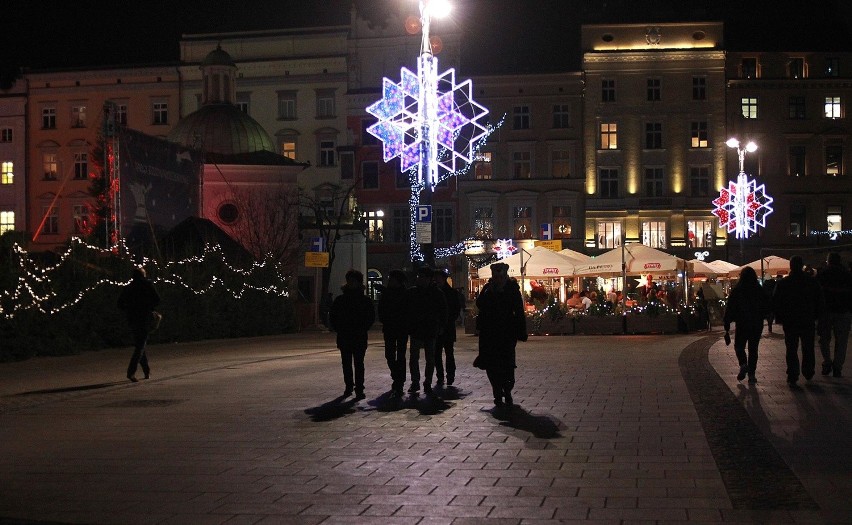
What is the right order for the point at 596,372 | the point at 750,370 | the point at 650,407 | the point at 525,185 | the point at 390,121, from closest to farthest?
the point at 650,407
the point at 750,370
the point at 596,372
the point at 390,121
the point at 525,185

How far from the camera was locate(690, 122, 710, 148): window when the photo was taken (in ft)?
237

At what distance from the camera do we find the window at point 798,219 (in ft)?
236

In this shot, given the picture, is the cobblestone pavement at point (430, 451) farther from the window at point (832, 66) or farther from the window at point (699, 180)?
the window at point (832, 66)

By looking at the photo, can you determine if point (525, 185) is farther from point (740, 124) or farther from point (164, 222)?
point (164, 222)

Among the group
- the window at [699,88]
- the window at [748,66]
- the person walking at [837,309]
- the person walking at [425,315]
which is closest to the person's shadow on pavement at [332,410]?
the person walking at [425,315]

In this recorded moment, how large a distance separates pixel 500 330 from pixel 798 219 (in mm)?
61179

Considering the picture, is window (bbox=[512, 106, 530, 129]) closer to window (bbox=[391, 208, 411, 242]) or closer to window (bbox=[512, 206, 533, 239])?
window (bbox=[512, 206, 533, 239])

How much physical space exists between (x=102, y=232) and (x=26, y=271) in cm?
1066

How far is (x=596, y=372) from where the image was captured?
2014 centimetres

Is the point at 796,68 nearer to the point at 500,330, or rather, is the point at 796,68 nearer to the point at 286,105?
the point at 286,105

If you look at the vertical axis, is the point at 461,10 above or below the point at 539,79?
above

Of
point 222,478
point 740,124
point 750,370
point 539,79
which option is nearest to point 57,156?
point 539,79

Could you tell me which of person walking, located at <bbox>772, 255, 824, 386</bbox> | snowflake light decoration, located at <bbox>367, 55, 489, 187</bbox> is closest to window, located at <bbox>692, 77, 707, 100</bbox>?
snowflake light decoration, located at <bbox>367, 55, 489, 187</bbox>

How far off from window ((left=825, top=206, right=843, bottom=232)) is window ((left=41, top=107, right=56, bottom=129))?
48847mm
